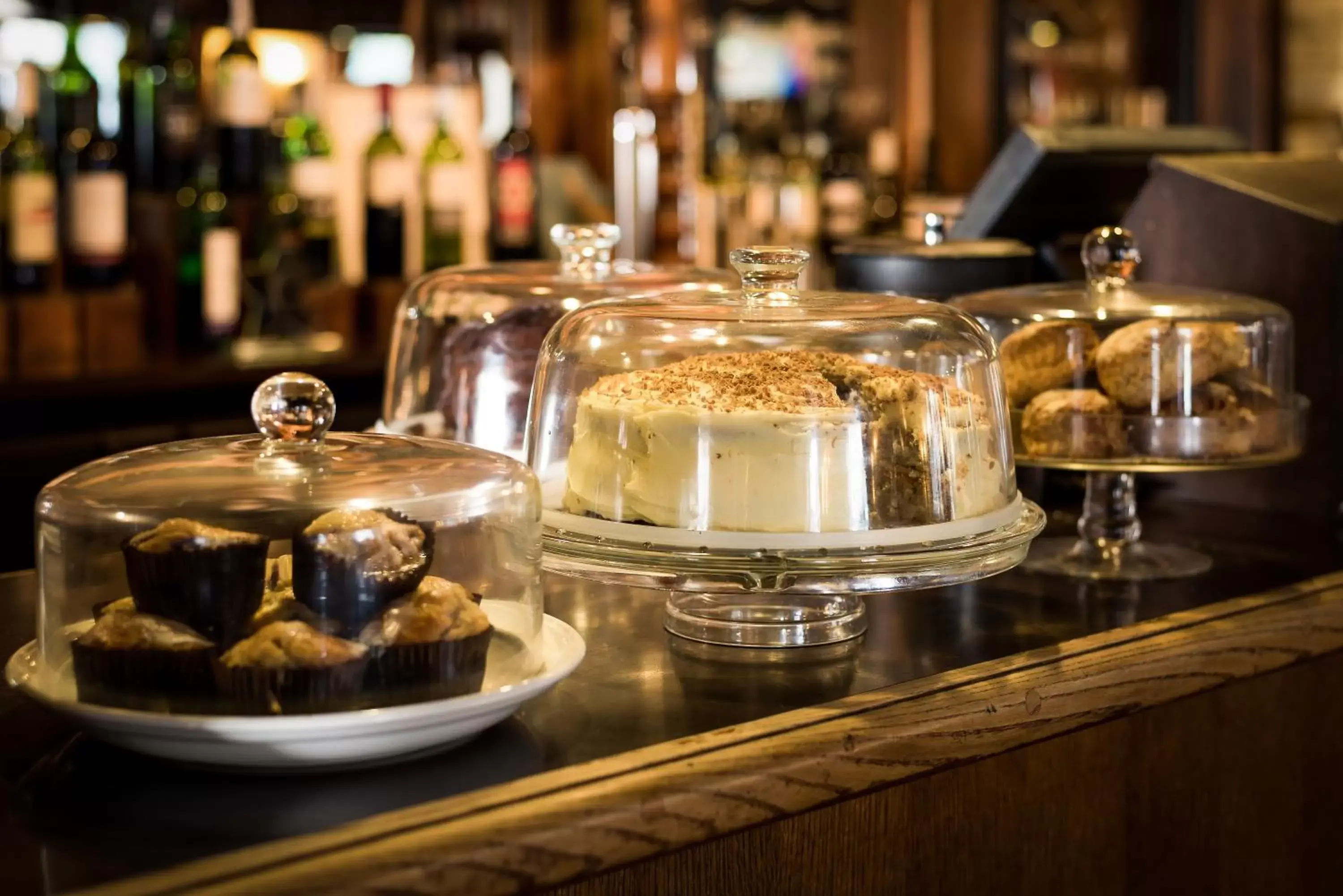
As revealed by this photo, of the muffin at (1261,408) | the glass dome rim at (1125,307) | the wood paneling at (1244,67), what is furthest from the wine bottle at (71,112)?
the wood paneling at (1244,67)

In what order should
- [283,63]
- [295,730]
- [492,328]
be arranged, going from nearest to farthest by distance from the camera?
[295,730] → [492,328] → [283,63]

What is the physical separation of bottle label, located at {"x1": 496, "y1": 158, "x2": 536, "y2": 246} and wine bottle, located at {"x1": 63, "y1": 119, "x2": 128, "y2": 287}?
30.2 inches

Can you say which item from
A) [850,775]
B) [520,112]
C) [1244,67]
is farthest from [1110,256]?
[1244,67]

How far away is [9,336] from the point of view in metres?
2.80

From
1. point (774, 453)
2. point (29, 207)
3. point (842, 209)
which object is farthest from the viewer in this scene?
point (842, 209)

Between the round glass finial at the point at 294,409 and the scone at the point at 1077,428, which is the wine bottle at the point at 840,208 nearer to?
the scone at the point at 1077,428

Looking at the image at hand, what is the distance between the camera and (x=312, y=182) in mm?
3125

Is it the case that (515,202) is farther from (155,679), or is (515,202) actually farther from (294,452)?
(155,679)

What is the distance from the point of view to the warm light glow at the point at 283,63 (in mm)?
3479

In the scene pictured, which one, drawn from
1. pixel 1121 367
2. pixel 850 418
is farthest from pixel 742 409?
pixel 1121 367

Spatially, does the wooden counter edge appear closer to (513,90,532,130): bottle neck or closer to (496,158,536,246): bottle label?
(496,158,536,246): bottle label

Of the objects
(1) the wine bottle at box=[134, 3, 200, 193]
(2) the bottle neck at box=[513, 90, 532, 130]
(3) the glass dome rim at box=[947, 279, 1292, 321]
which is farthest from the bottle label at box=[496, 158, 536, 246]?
(3) the glass dome rim at box=[947, 279, 1292, 321]

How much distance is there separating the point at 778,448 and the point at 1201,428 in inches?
18.8

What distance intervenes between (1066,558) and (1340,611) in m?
0.22
